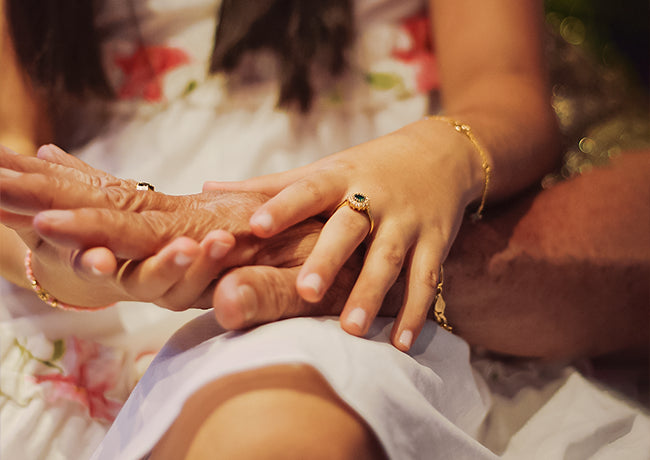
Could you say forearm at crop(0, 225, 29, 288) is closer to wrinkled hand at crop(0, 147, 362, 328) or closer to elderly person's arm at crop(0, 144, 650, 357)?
wrinkled hand at crop(0, 147, 362, 328)

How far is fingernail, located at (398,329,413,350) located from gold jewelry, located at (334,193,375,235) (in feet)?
0.37

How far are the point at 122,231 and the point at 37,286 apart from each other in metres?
0.28

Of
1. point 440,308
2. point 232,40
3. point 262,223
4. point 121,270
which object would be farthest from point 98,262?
point 232,40

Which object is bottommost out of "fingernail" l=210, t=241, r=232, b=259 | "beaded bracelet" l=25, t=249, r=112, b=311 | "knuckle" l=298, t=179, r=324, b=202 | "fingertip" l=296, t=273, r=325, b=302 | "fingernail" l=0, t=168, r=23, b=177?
"beaded bracelet" l=25, t=249, r=112, b=311

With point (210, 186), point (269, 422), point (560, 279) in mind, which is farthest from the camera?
point (560, 279)

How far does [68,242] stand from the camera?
404 millimetres

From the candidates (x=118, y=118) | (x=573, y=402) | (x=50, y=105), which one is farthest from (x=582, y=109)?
(x=50, y=105)

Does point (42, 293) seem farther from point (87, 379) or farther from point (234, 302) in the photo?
point (234, 302)

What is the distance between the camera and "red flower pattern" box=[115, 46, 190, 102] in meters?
0.91

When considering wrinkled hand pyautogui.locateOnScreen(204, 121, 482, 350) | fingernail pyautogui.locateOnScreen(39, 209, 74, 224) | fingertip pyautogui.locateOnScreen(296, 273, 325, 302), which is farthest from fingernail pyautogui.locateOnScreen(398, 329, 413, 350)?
fingernail pyautogui.locateOnScreen(39, 209, 74, 224)

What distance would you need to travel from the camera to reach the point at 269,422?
374 mm

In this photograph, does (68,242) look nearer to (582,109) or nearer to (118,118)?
(118,118)

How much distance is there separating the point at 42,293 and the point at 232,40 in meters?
0.51

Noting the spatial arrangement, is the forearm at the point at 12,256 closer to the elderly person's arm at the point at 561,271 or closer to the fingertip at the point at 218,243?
the fingertip at the point at 218,243
